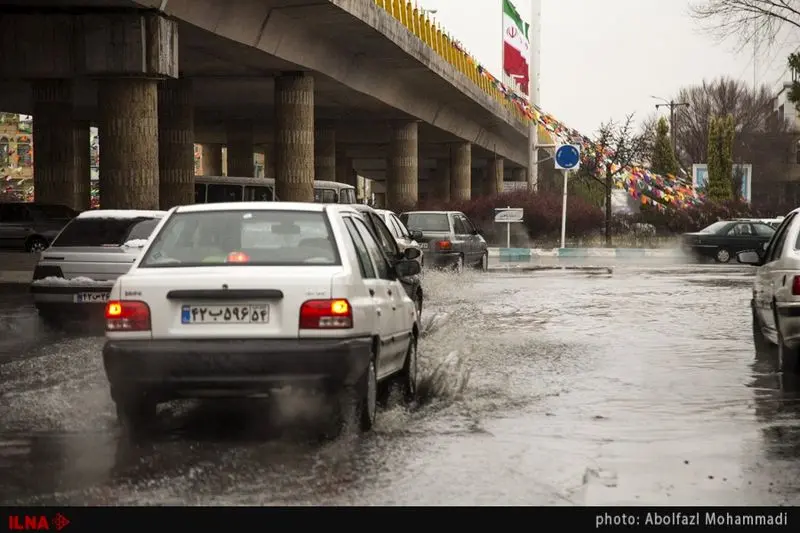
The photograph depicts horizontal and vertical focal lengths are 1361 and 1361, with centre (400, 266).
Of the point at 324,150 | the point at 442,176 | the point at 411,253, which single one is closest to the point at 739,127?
the point at 442,176

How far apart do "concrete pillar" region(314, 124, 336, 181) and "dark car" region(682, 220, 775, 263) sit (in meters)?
23.8

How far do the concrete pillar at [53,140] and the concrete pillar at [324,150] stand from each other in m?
17.8

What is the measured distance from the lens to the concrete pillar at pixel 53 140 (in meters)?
40.6

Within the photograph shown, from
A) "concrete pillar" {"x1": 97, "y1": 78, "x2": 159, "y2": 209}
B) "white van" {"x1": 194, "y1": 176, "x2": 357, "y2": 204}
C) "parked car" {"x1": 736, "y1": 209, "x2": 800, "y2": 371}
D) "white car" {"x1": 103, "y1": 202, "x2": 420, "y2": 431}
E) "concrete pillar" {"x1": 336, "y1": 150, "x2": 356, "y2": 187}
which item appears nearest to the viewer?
"white car" {"x1": 103, "y1": 202, "x2": 420, "y2": 431}

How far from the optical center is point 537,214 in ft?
Result: 152

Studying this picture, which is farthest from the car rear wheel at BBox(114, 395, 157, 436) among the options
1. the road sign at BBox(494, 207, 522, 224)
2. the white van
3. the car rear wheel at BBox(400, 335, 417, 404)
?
the white van

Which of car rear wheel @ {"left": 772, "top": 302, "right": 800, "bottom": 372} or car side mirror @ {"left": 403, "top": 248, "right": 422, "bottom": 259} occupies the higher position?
car side mirror @ {"left": 403, "top": 248, "right": 422, "bottom": 259}

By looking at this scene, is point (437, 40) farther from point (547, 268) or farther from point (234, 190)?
point (547, 268)

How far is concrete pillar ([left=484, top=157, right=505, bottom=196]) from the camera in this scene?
82.1 metres

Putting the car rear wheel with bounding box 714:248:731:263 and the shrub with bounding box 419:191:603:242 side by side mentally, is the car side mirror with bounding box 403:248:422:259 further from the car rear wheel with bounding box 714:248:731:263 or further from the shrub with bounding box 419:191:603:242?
the shrub with bounding box 419:191:603:242

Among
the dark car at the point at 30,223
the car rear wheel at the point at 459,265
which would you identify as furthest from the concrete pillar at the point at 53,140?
the car rear wheel at the point at 459,265

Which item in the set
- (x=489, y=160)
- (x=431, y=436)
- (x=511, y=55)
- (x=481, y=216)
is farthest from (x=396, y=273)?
(x=489, y=160)

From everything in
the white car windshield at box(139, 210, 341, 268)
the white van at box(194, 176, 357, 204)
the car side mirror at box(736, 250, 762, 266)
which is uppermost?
the white van at box(194, 176, 357, 204)
